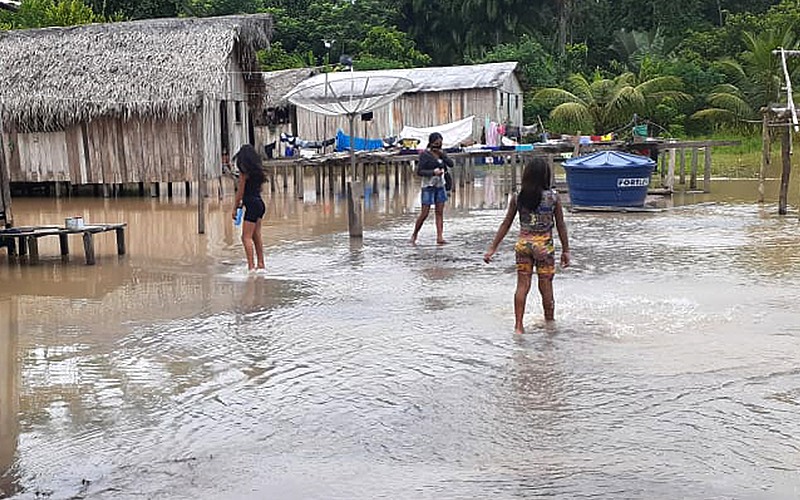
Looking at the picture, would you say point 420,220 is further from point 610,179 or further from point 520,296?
point 610,179

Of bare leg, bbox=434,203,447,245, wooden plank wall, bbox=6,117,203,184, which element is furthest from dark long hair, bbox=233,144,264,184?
wooden plank wall, bbox=6,117,203,184

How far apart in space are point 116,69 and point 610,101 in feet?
61.9

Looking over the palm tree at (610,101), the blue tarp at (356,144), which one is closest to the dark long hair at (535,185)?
the blue tarp at (356,144)

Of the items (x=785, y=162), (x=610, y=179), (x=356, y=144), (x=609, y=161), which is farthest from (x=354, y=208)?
(x=356, y=144)

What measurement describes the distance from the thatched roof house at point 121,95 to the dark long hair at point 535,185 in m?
13.7

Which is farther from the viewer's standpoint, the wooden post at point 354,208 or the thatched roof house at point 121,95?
the thatched roof house at point 121,95

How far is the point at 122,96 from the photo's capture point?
20.7m

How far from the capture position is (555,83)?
38.6m

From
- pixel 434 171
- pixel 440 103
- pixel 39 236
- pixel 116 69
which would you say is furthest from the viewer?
pixel 440 103

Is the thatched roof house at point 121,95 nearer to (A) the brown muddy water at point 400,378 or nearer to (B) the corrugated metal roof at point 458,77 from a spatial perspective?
(B) the corrugated metal roof at point 458,77

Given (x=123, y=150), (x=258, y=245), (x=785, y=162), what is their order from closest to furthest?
(x=258, y=245)
(x=785, y=162)
(x=123, y=150)

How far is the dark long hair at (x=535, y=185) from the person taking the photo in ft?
23.7

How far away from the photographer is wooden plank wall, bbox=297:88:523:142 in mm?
30875

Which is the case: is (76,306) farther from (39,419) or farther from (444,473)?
(444,473)
